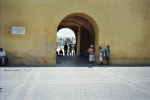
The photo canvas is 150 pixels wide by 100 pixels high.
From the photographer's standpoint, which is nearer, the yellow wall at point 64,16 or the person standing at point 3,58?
the person standing at point 3,58

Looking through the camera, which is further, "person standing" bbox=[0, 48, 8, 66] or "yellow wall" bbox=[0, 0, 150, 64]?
"yellow wall" bbox=[0, 0, 150, 64]

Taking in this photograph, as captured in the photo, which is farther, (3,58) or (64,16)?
(64,16)

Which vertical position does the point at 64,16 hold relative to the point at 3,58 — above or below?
above

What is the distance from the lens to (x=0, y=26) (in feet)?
59.1

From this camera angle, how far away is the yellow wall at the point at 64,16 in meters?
18.1

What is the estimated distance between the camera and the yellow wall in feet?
59.5

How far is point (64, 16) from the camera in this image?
1867 cm

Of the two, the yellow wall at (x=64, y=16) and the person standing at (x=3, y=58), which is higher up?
the yellow wall at (x=64, y=16)

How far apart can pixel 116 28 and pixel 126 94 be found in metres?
11.7

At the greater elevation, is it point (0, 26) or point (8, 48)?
point (0, 26)

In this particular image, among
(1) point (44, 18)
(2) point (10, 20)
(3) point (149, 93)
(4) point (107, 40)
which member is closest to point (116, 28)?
(4) point (107, 40)

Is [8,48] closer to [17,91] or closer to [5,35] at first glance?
[5,35]

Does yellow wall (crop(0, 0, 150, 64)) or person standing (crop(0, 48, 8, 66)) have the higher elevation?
yellow wall (crop(0, 0, 150, 64))

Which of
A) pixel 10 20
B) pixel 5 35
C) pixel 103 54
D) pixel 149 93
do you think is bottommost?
pixel 149 93
